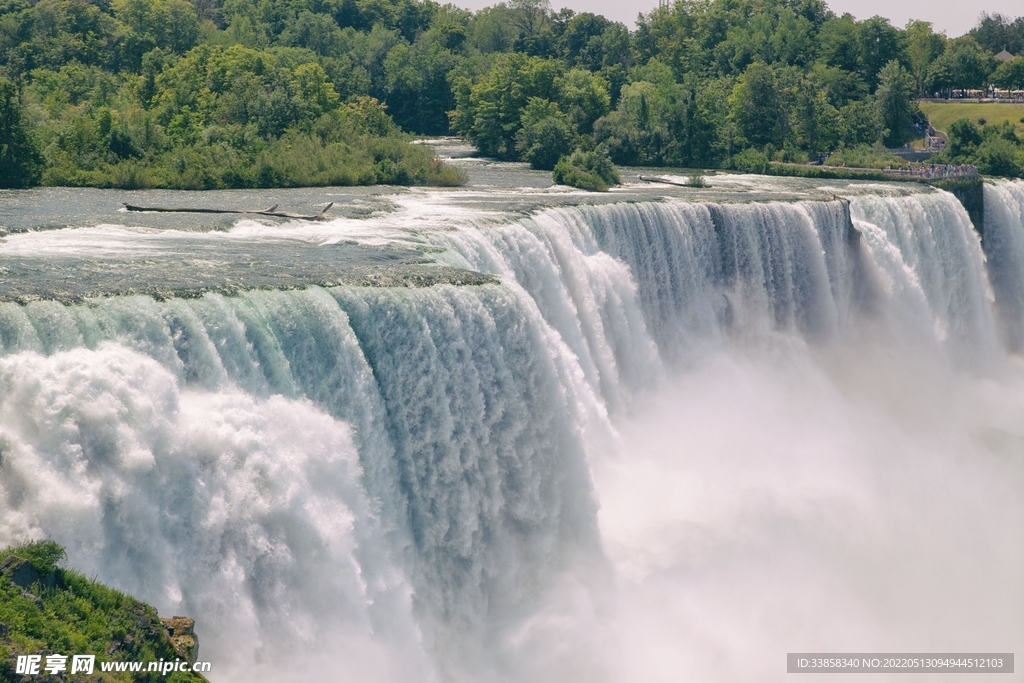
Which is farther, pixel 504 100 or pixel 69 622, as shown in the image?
pixel 504 100

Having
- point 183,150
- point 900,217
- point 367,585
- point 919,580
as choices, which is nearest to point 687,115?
point 900,217

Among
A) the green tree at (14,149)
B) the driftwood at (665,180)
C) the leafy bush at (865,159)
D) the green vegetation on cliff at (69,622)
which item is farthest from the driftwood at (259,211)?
the leafy bush at (865,159)

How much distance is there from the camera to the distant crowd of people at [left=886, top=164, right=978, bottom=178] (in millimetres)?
44681

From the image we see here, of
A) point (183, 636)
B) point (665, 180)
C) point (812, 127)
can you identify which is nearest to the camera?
point (183, 636)

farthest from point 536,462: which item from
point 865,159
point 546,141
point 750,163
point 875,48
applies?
point 875,48

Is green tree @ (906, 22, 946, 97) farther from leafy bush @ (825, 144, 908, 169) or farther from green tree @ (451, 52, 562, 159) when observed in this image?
green tree @ (451, 52, 562, 159)

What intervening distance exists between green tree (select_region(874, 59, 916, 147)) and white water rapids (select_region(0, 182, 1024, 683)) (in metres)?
30.4

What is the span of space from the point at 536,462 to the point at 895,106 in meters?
48.3

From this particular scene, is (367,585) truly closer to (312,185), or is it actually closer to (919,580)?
(919,580)

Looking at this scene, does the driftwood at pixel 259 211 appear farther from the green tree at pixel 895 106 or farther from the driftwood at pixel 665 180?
the green tree at pixel 895 106

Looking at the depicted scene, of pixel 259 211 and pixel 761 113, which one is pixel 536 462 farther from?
pixel 761 113

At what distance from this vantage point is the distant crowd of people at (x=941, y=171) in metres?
44.7

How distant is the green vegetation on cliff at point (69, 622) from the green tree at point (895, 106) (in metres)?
54.9

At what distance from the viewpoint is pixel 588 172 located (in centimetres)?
4438
